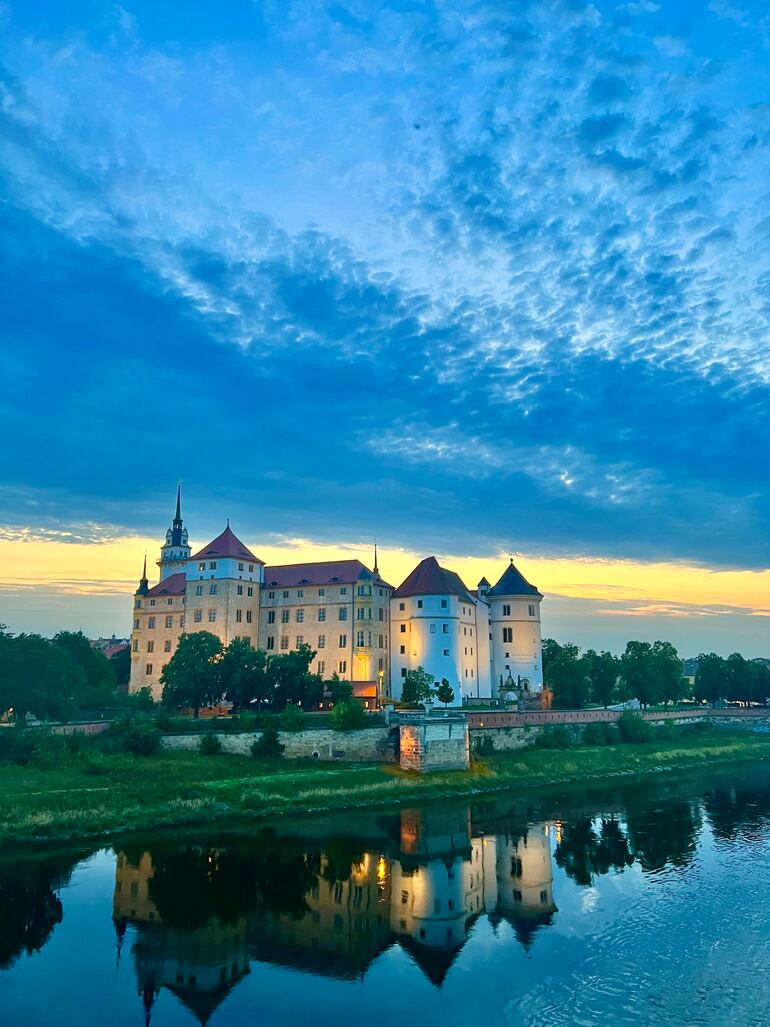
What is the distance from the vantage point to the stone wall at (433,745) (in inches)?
2012

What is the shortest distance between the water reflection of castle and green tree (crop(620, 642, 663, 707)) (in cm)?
5448

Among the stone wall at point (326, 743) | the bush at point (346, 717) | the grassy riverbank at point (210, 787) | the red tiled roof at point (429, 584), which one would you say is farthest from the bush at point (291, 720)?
the red tiled roof at point (429, 584)

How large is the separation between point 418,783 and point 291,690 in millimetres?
13429

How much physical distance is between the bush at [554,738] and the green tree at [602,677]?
22752 mm

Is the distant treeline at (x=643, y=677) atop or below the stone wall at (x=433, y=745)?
atop

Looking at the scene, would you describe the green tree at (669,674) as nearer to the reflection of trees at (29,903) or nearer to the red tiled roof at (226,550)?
the red tiled roof at (226,550)

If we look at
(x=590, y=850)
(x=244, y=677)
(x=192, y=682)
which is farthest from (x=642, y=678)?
(x=590, y=850)

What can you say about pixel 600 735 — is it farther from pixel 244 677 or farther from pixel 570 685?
pixel 244 677

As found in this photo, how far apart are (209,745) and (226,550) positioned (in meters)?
30.4

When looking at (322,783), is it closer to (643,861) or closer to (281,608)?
(643,861)

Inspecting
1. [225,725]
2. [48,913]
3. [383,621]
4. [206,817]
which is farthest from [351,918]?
[383,621]

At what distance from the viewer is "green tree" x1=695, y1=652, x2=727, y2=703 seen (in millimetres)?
107375

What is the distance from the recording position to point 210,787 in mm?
42719

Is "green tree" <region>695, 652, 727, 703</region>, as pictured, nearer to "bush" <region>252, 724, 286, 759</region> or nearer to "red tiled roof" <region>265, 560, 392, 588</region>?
"red tiled roof" <region>265, 560, 392, 588</region>
